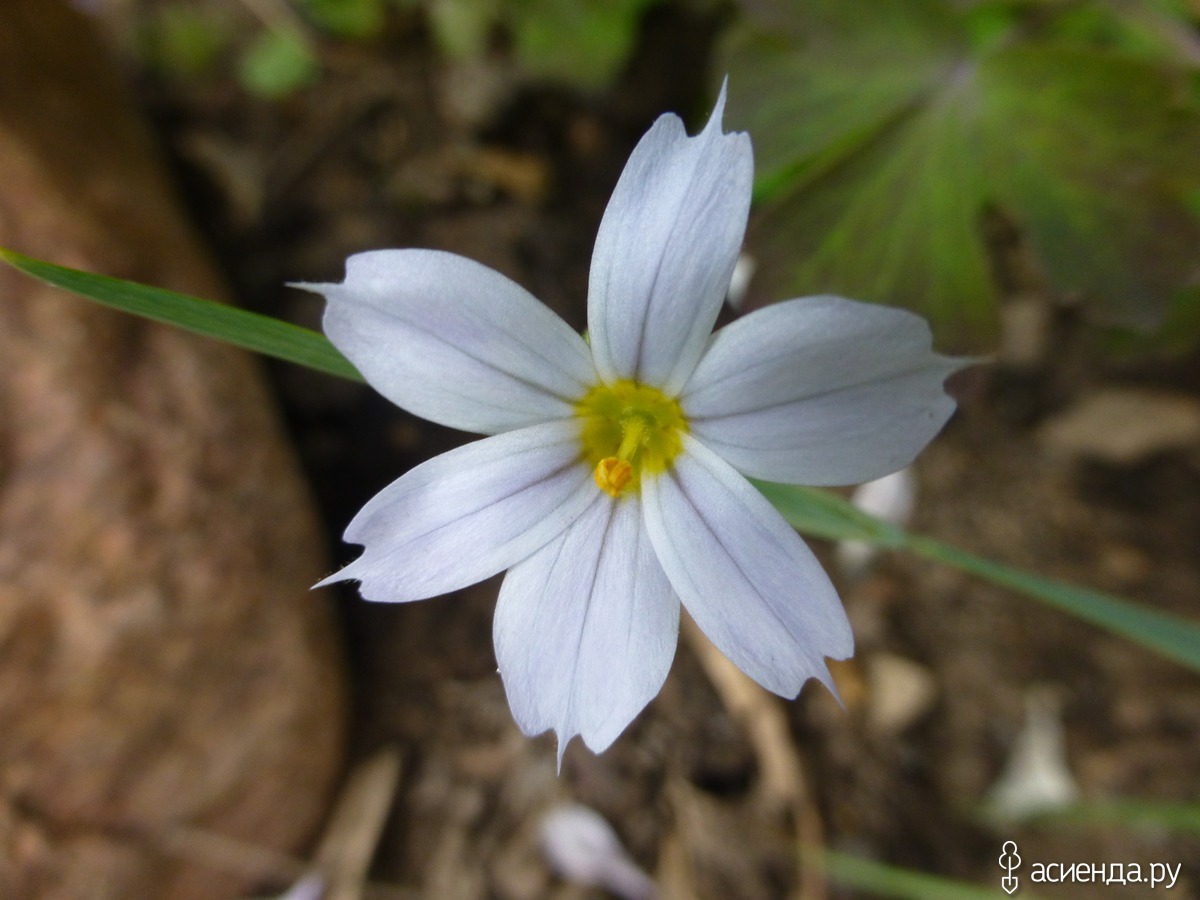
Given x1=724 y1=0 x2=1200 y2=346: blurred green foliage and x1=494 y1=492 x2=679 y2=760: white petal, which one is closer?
x1=494 y1=492 x2=679 y2=760: white petal

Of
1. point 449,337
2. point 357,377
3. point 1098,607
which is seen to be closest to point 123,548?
point 357,377

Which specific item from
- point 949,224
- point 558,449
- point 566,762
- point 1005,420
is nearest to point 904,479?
point 1005,420

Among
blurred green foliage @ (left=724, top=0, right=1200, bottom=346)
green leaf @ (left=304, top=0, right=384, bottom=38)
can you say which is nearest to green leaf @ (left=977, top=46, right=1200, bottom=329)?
blurred green foliage @ (left=724, top=0, right=1200, bottom=346)

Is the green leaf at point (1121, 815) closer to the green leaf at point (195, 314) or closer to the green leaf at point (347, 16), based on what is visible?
the green leaf at point (195, 314)

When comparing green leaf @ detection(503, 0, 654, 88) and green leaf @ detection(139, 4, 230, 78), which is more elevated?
green leaf @ detection(139, 4, 230, 78)

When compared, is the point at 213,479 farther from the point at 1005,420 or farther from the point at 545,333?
the point at 1005,420

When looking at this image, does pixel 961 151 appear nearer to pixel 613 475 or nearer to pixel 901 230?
pixel 901 230

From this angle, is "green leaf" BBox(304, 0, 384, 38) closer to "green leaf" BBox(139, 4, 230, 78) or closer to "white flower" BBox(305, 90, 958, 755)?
"green leaf" BBox(139, 4, 230, 78)
